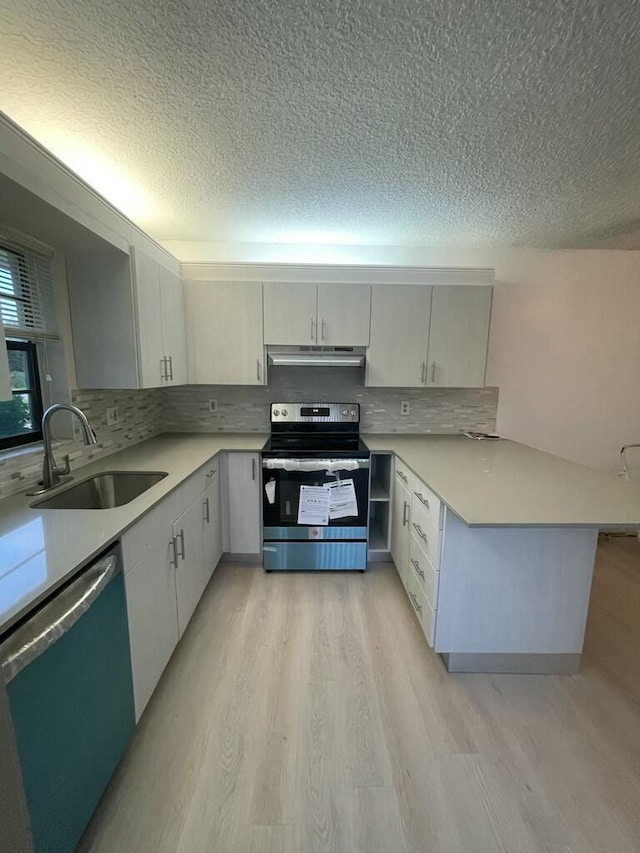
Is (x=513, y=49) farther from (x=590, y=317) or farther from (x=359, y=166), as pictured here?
(x=590, y=317)

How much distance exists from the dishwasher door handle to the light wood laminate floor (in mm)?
759

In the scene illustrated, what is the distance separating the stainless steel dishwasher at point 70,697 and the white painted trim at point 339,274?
2.09 metres

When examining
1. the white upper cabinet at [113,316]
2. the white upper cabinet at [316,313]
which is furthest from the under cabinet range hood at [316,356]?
the white upper cabinet at [113,316]

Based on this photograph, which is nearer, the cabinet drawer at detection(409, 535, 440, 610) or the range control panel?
the cabinet drawer at detection(409, 535, 440, 610)

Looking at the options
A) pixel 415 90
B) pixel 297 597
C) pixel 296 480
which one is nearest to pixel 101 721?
pixel 297 597

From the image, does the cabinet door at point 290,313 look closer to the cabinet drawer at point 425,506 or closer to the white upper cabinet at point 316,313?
the white upper cabinet at point 316,313

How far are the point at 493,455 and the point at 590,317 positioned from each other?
1.59m

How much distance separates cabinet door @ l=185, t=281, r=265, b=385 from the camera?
250cm

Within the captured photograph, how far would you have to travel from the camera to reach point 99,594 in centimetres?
103

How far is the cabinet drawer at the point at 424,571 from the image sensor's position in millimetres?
1595

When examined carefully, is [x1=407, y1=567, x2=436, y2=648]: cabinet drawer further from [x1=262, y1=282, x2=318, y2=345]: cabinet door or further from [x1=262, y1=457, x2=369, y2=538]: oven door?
[x1=262, y1=282, x2=318, y2=345]: cabinet door

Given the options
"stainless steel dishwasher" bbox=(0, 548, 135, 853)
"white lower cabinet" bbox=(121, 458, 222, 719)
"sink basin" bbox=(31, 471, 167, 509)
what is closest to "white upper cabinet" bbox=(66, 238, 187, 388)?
"sink basin" bbox=(31, 471, 167, 509)

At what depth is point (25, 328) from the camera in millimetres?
1591

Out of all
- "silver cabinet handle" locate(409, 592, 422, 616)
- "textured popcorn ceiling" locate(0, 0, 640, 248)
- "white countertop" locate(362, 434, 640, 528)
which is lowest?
"silver cabinet handle" locate(409, 592, 422, 616)
